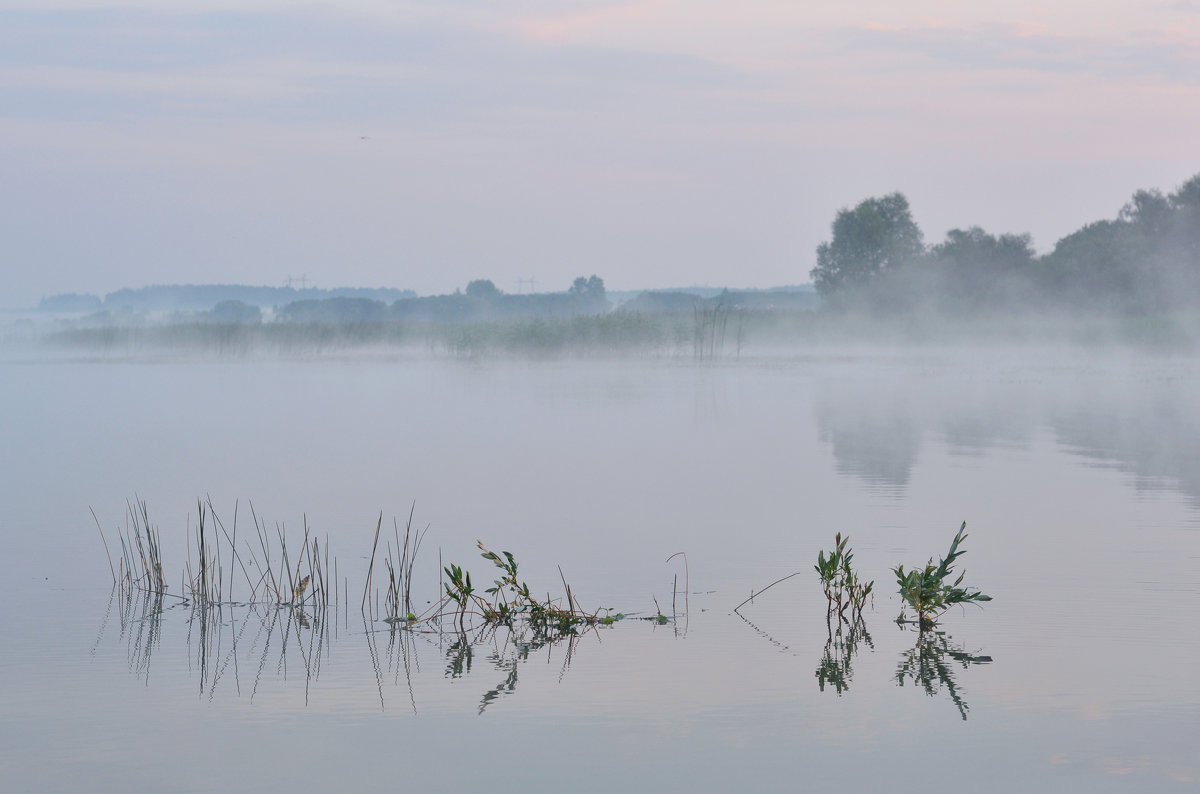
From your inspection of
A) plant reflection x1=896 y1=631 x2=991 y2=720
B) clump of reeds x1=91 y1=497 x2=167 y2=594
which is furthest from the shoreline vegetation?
plant reflection x1=896 y1=631 x2=991 y2=720

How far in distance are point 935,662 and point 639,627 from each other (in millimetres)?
1571

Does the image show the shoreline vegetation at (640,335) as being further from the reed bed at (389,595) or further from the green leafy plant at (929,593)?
the green leafy plant at (929,593)

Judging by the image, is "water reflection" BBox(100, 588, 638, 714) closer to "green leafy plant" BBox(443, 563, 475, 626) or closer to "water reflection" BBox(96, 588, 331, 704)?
"water reflection" BBox(96, 588, 331, 704)

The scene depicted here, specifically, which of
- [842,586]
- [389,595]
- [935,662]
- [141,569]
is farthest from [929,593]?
[141,569]

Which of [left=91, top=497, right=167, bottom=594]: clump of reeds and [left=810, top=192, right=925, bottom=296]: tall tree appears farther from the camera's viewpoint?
[left=810, top=192, right=925, bottom=296]: tall tree

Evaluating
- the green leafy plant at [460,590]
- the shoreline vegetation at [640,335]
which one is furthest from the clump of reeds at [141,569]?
the shoreline vegetation at [640,335]

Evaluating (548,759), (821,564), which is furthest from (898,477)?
(548,759)

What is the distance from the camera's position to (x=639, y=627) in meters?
7.05

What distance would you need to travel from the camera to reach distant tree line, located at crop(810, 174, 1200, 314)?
4731cm

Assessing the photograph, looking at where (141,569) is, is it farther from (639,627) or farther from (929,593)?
(929,593)

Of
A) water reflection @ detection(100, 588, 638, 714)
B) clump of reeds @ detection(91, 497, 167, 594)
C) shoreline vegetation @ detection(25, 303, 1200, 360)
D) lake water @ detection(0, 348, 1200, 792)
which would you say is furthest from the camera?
shoreline vegetation @ detection(25, 303, 1200, 360)

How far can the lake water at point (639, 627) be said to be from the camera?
5012 millimetres

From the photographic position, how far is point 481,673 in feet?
20.4

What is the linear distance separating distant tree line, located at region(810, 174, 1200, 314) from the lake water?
102ft
